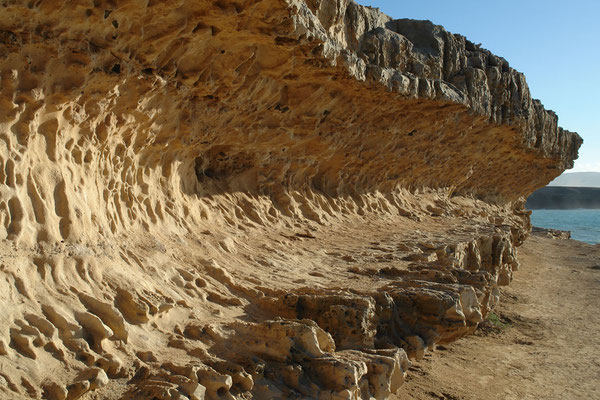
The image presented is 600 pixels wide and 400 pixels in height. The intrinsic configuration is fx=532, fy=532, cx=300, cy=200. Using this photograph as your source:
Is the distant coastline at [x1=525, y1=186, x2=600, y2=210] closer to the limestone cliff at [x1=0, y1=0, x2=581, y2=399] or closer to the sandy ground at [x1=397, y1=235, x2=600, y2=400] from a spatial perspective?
the sandy ground at [x1=397, y1=235, x2=600, y2=400]

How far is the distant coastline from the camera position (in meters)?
70.6

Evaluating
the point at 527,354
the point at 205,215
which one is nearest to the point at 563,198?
the point at 527,354

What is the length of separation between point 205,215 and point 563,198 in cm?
7494

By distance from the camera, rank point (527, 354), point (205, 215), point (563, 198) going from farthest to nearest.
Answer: point (563, 198) → point (527, 354) → point (205, 215)

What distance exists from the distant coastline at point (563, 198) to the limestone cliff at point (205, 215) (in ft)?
222

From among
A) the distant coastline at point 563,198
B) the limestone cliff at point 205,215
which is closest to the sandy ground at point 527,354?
the limestone cliff at point 205,215

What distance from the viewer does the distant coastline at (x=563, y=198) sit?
2781 inches

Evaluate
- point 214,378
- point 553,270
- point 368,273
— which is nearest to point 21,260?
point 214,378

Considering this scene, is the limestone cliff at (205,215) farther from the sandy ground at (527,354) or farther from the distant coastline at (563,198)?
the distant coastline at (563,198)

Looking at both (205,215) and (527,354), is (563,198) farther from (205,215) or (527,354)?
(205,215)

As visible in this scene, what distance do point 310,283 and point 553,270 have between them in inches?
492

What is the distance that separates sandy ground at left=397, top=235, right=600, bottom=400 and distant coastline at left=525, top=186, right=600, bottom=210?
6239 centimetres

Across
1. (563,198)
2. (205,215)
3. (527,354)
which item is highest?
(563,198)

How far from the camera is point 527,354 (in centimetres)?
770
